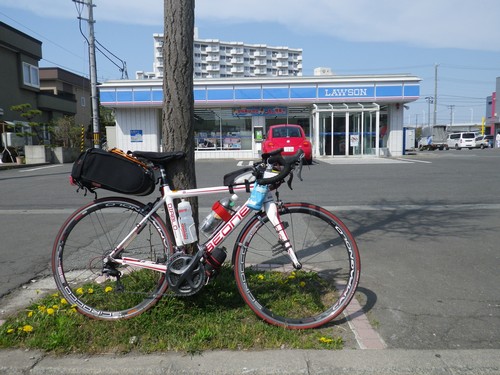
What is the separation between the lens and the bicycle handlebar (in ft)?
9.68

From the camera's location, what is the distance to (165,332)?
294cm

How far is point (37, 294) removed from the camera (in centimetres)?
381

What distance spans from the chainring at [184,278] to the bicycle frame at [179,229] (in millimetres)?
93

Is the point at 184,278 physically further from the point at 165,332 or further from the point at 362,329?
the point at 362,329

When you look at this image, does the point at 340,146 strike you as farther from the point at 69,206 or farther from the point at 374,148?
the point at 69,206

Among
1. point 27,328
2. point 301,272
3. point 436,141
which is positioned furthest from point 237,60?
point 27,328

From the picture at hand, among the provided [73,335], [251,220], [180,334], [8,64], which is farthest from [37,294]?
[8,64]

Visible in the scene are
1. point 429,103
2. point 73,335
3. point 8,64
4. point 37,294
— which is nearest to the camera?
point 73,335

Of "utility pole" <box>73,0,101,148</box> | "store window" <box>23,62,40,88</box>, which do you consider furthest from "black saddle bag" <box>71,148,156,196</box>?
"store window" <box>23,62,40,88</box>

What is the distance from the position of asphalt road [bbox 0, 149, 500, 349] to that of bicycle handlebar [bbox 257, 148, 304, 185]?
1.36m

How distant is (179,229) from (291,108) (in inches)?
958

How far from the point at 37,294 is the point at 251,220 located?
226 centimetres

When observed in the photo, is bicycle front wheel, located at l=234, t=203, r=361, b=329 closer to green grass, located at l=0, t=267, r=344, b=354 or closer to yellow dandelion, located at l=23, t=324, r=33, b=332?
green grass, located at l=0, t=267, r=344, b=354

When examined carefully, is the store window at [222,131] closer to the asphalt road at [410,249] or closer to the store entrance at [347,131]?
the store entrance at [347,131]
